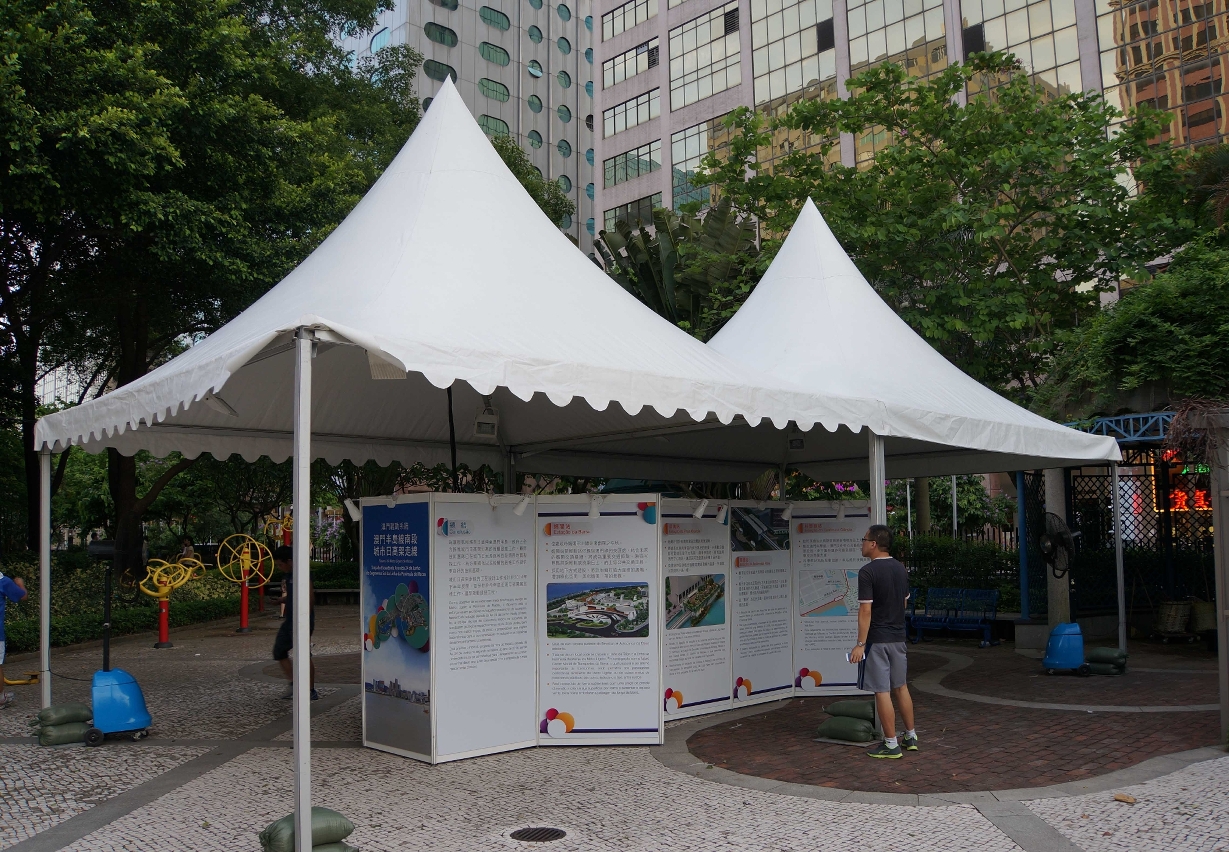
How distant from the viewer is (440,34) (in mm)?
66062

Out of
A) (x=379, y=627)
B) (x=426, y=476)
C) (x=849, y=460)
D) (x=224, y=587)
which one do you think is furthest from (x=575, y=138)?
(x=379, y=627)

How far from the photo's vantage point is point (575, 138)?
7794 cm

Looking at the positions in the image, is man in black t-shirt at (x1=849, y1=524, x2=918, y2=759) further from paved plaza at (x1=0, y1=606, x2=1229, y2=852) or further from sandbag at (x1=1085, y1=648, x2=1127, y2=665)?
sandbag at (x1=1085, y1=648, x2=1127, y2=665)

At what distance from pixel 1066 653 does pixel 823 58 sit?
36.7 m

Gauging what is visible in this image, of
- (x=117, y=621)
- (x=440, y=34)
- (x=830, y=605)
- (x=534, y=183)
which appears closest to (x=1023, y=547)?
(x=830, y=605)

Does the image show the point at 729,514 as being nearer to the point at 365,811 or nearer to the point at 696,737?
the point at 696,737

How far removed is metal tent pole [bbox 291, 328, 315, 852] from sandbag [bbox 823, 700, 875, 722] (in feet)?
16.4

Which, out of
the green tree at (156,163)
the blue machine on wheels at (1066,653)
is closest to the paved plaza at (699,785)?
the blue machine on wheels at (1066,653)

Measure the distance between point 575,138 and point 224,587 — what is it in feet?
196

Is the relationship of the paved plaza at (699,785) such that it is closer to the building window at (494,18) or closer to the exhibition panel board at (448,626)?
the exhibition panel board at (448,626)

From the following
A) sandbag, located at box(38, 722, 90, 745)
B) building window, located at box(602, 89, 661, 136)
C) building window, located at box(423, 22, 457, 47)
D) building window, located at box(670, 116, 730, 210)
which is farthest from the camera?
building window, located at box(423, 22, 457, 47)

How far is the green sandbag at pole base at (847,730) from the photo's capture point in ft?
28.1

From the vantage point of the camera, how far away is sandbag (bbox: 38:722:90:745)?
29.4 feet

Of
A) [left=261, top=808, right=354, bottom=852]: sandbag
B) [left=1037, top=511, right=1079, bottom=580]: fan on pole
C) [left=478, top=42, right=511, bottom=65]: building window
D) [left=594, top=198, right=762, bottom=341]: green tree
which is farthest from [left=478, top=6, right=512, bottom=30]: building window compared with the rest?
[left=261, top=808, right=354, bottom=852]: sandbag
